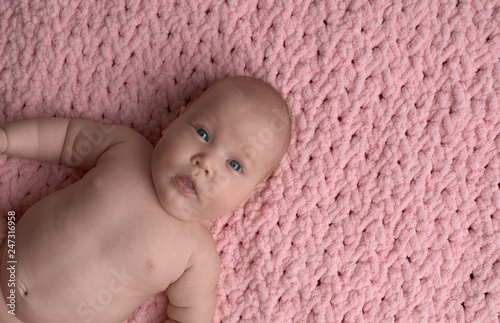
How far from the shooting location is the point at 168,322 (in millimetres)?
1237

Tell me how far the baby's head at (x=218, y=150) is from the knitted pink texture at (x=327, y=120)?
15 centimetres

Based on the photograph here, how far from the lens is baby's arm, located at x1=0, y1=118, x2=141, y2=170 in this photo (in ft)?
3.96

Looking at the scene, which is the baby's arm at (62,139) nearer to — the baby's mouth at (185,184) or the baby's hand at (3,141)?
the baby's hand at (3,141)

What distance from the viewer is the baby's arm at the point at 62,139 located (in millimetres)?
1206

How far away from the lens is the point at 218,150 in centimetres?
112

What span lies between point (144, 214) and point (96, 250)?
0.12 metres

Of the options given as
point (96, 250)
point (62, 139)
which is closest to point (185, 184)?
point (96, 250)

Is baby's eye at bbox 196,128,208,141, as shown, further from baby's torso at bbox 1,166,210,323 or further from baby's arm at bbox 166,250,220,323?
baby's arm at bbox 166,250,220,323

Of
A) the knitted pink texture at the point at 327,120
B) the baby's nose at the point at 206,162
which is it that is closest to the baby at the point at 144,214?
the baby's nose at the point at 206,162

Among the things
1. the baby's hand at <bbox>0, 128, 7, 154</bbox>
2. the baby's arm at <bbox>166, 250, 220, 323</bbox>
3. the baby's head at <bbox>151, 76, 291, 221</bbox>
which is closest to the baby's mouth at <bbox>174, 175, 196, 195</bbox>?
the baby's head at <bbox>151, 76, 291, 221</bbox>

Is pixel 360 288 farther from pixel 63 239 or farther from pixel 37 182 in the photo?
pixel 37 182

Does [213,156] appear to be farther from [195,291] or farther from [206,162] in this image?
[195,291]

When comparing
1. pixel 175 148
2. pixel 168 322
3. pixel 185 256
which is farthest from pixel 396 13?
pixel 168 322

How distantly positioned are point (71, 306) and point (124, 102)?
49 cm
